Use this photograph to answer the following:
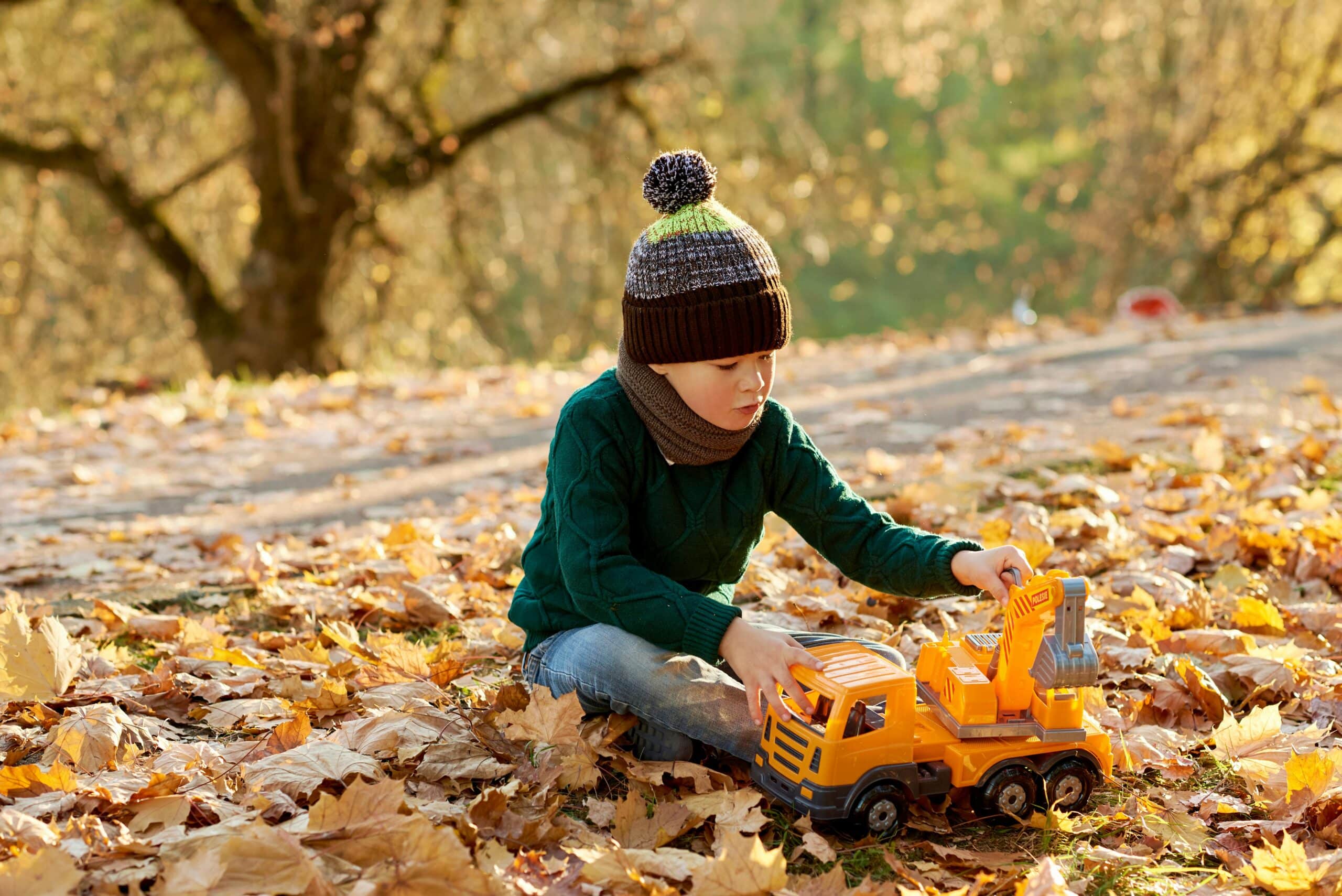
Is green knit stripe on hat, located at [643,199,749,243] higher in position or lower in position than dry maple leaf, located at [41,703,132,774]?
higher

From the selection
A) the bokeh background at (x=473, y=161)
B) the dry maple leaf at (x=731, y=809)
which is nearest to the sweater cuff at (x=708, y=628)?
the dry maple leaf at (x=731, y=809)

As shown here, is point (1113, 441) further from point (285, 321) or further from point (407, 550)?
point (285, 321)

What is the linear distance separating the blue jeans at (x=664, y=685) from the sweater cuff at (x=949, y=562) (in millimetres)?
164

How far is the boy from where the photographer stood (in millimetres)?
2053

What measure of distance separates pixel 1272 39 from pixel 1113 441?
9.20 m

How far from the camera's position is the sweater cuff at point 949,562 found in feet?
7.06

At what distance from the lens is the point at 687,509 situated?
7.34 feet

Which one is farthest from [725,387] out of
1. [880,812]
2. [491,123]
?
[491,123]

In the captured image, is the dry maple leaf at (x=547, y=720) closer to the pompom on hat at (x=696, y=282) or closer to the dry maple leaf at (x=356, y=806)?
the dry maple leaf at (x=356, y=806)

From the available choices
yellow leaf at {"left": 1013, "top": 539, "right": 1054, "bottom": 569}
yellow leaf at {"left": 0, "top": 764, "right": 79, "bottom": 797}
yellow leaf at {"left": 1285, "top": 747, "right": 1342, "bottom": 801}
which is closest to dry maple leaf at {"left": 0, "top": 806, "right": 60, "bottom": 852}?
yellow leaf at {"left": 0, "top": 764, "right": 79, "bottom": 797}

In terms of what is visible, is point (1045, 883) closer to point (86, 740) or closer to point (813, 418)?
point (86, 740)

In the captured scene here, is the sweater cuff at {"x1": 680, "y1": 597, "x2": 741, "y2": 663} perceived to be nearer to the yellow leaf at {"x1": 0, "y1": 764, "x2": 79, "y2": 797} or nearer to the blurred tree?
the yellow leaf at {"x1": 0, "y1": 764, "x2": 79, "y2": 797}

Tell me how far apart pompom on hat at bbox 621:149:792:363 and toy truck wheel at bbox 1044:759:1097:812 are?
0.86 meters

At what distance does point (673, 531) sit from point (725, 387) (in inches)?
12.0
